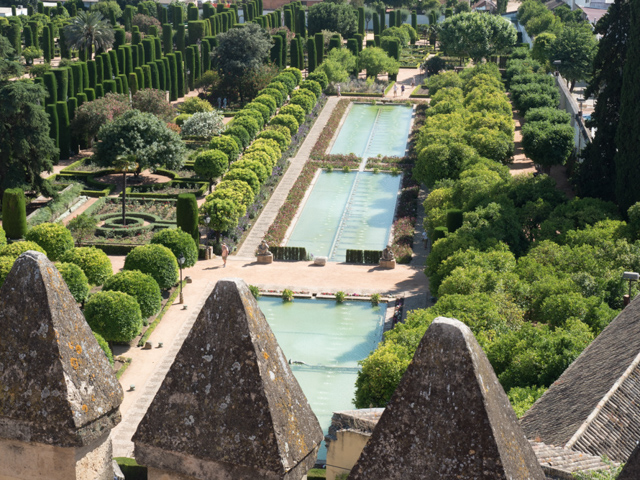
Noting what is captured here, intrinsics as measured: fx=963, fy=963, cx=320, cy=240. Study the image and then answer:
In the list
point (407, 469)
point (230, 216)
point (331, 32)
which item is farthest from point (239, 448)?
point (331, 32)

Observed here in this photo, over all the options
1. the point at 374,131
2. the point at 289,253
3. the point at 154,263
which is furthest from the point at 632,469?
the point at 374,131

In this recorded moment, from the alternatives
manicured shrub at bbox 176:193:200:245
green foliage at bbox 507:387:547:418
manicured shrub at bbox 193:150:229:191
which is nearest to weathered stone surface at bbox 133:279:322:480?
green foliage at bbox 507:387:547:418

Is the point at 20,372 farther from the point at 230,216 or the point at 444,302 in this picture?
the point at 230,216

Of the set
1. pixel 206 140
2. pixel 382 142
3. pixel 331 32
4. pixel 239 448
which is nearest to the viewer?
pixel 239 448

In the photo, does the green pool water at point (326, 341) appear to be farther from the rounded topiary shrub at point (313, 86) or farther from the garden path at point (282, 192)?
the rounded topiary shrub at point (313, 86)

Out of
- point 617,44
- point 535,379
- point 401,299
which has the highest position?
point 617,44

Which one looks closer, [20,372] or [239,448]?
[239,448]

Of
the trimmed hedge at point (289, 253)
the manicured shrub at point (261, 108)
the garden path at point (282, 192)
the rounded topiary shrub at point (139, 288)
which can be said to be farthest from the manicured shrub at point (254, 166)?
the rounded topiary shrub at point (139, 288)

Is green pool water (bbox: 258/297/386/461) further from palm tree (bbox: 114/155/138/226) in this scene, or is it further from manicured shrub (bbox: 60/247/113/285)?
palm tree (bbox: 114/155/138/226)

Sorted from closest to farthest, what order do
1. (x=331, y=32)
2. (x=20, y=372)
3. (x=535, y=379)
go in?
(x=20, y=372) → (x=535, y=379) → (x=331, y=32)
